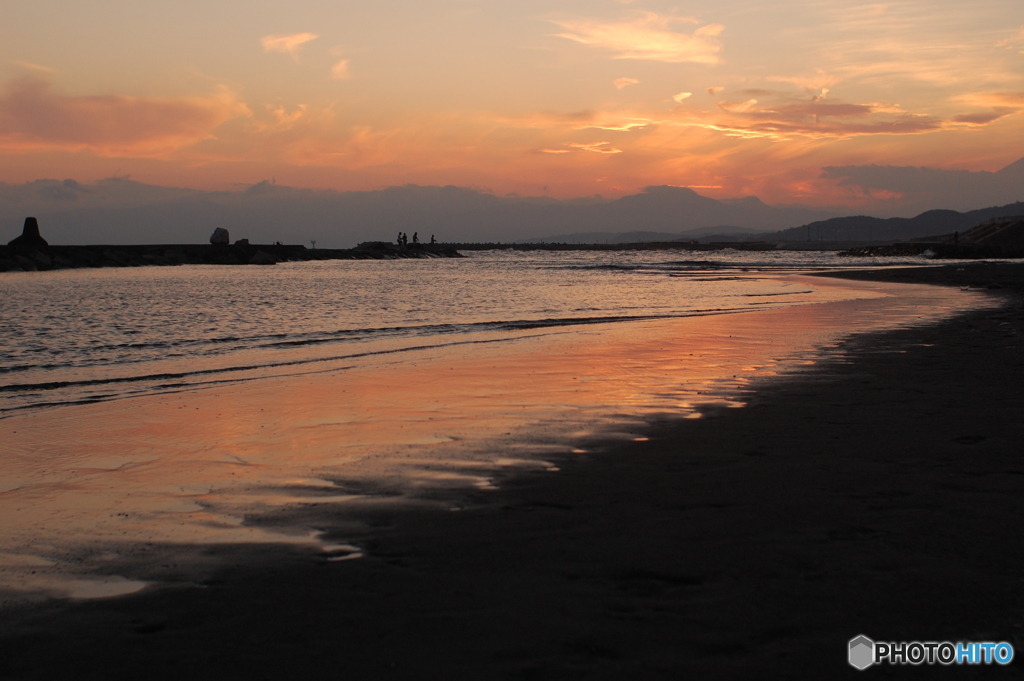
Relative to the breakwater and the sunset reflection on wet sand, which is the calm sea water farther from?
the breakwater

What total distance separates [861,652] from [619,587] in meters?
1.27

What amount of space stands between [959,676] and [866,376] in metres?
9.34

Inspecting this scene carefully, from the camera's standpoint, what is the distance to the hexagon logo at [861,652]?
137 inches

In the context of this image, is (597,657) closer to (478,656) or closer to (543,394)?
(478,656)

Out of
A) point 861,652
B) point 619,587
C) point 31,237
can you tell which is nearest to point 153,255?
point 31,237

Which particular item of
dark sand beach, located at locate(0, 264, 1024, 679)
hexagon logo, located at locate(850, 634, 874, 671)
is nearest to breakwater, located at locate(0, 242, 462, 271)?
dark sand beach, located at locate(0, 264, 1024, 679)

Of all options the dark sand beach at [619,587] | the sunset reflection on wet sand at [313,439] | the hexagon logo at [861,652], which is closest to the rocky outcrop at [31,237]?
the sunset reflection on wet sand at [313,439]

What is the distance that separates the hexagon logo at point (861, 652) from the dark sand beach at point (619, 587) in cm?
5

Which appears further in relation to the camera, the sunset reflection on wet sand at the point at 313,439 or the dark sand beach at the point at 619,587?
the sunset reflection on wet sand at the point at 313,439

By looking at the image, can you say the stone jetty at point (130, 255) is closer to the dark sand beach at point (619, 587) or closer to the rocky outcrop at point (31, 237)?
the rocky outcrop at point (31, 237)

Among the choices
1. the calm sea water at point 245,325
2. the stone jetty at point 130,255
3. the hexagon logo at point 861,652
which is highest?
the stone jetty at point 130,255

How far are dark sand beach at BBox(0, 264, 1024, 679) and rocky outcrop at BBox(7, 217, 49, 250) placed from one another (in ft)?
305

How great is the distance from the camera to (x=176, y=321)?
2495 cm

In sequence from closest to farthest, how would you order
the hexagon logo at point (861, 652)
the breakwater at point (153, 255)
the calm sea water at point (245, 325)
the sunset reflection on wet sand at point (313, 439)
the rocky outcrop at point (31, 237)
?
the hexagon logo at point (861, 652) < the sunset reflection on wet sand at point (313, 439) < the calm sea water at point (245, 325) < the breakwater at point (153, 255) < the rocky outcrop at point (31, 237)
